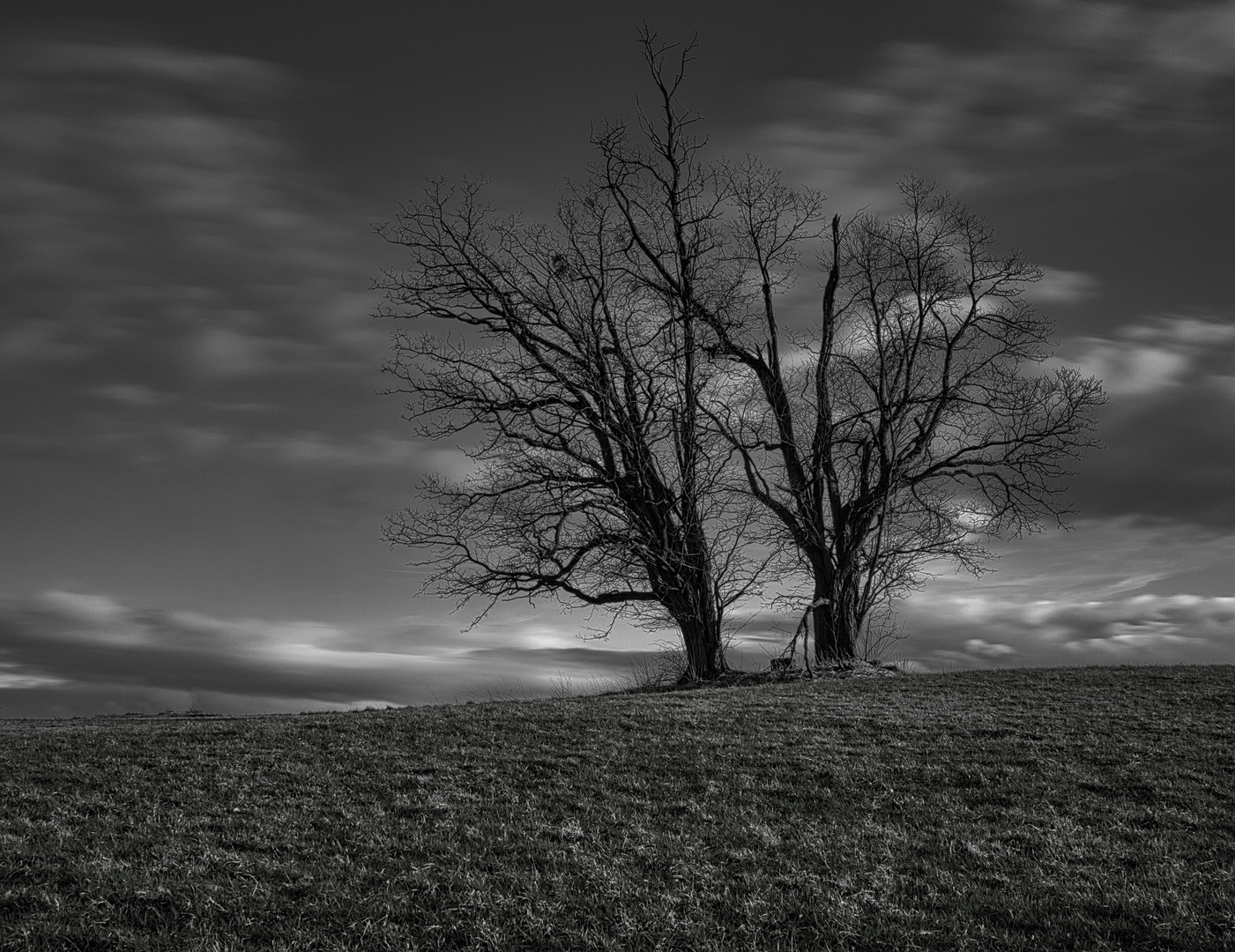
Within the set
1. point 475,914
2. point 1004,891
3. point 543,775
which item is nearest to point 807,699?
point 543,775

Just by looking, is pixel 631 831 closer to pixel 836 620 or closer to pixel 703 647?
pixel 703 647

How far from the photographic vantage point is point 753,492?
29969mm

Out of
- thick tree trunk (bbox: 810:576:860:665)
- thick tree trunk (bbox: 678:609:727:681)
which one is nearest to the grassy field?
thick tree trunk (bbox: 678:609:727:681)

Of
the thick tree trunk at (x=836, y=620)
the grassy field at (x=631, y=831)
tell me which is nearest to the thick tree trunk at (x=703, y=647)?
the thick tree trunk at (x=836, y=620)

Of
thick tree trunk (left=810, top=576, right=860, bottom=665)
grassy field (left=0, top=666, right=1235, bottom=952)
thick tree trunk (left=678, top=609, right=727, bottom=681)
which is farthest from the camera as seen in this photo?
thick tree trunk (left=810, top=576, right=860, bottom=665)

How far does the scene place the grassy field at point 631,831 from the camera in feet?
25.8

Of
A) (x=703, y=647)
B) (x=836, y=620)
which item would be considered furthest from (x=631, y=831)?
(x=836, y=620)

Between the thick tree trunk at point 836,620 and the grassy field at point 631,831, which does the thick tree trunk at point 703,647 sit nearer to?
the thick tree trunk at point 836,620

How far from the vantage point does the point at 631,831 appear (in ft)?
34.6

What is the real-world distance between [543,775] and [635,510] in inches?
591

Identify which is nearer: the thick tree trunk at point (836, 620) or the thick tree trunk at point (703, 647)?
the thick tree trunk at point (703, 647)

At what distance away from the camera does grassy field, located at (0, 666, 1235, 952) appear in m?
7.85

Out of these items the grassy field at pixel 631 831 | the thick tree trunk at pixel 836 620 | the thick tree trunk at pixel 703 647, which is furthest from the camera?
the thick tree trunk at pixel 836 620

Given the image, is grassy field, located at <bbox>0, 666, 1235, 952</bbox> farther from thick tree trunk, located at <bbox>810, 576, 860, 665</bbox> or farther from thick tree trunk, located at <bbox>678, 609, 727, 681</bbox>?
thick tree trunk, located at <bbox>810, 576, 860, 665</bbox>
